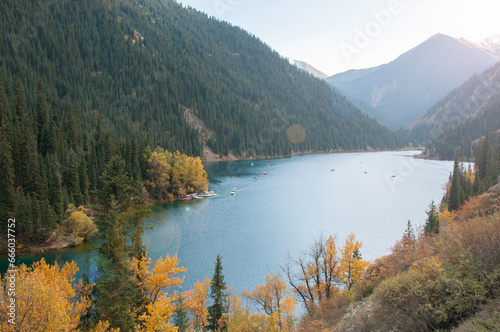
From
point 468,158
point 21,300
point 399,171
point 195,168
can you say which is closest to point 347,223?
point 195,168

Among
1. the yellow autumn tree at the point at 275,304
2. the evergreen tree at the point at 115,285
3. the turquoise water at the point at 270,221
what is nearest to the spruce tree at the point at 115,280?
the evergreen tree at the point at 115,285

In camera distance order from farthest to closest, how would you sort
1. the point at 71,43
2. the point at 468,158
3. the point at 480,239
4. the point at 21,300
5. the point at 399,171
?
the point at 71,43 < the point at 468,158 < the point at 399,171 < the point at 21,300 < the point at 480,239

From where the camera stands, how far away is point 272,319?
24078 millimetres

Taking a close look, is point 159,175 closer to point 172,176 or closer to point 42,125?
point 172,176

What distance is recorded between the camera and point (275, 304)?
30969mm

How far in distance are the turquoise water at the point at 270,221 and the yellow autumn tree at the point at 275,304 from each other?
4899mm

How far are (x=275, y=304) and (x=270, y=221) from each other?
114 feet

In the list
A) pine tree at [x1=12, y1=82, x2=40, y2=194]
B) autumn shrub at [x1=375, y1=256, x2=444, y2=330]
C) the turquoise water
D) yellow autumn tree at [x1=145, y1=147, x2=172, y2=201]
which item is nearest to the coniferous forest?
autumn shrub at [x1=375, y1=256, x2=444, y2=330]

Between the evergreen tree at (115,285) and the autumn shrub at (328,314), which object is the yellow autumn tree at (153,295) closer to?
the evergreen tree at (115,285)

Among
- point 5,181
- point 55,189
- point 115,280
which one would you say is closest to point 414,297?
point 115,280

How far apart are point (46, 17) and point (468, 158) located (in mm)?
288237

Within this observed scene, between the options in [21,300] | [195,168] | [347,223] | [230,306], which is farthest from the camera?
[195,168]

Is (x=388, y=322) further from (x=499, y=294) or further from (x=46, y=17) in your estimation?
(x=46, y=17)

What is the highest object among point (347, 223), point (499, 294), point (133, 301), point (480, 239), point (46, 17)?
point (46, 17)
